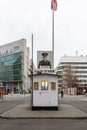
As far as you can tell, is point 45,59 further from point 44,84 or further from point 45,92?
point 45,92

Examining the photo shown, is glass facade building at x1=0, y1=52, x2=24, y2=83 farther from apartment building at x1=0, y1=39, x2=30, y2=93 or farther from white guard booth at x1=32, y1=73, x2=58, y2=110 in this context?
white guard booth at x1=32, y1=73, x2=58, y2=110

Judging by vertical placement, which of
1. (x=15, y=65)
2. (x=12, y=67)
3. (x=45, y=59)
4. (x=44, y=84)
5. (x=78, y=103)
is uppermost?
(x=15, y=65)

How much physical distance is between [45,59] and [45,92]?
3024 millimetres

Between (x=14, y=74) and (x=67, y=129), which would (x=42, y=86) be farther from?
(x=14, y=74)

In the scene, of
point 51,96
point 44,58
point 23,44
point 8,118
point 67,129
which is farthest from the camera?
point 23,44

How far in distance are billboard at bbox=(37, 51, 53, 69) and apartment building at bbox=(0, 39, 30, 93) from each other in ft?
407

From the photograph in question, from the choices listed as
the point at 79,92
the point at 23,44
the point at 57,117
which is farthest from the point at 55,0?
the point at 23,44

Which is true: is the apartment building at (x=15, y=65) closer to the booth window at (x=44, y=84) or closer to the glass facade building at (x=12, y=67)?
the glass facade building at (x=12, y=67)

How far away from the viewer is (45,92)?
87.0ft

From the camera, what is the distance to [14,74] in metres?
156

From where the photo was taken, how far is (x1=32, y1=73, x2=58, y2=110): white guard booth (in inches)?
1036

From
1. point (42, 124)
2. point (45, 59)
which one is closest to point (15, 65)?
point (45, 59)

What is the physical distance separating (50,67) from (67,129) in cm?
1350

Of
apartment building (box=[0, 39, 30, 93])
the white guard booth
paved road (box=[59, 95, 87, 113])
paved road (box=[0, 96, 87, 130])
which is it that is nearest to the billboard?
the white guard booth
